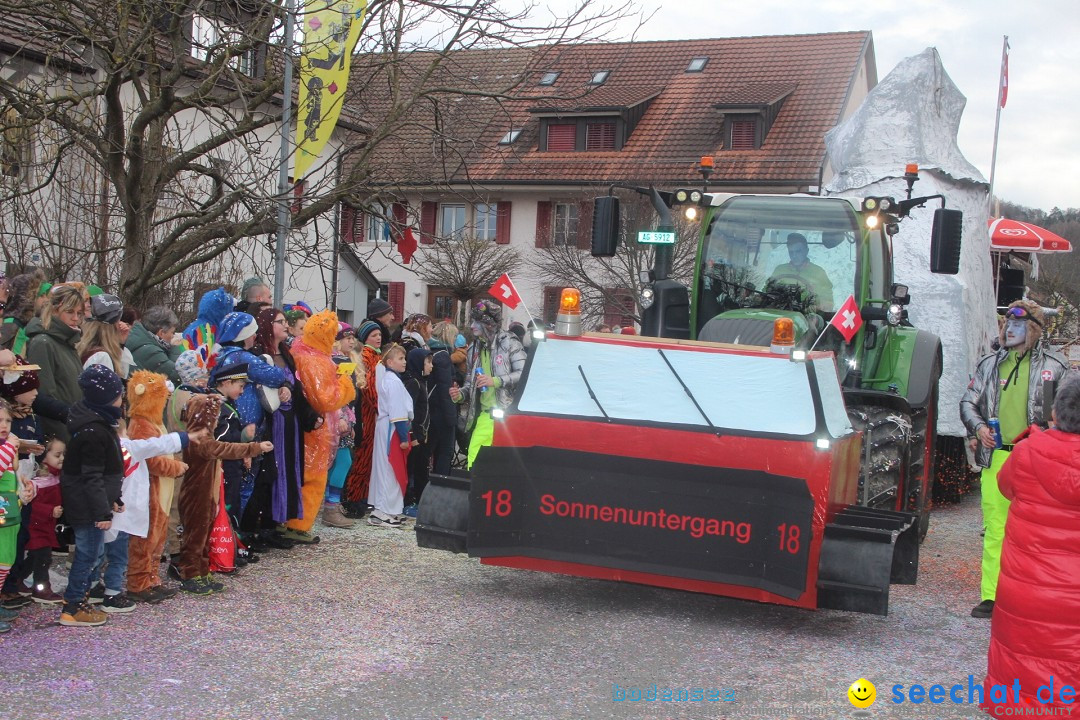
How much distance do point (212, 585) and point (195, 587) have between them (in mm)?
121

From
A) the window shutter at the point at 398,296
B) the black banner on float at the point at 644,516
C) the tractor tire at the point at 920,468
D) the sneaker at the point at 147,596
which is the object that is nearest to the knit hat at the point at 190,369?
the sneaker at the point at 147,596

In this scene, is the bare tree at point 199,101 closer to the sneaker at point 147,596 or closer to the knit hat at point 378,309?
the knit hat at point 378,309

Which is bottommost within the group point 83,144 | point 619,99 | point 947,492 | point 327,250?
point 947,492

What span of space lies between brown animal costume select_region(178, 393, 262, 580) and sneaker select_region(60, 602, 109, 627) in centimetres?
97

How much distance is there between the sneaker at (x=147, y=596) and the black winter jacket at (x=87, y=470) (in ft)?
2.66

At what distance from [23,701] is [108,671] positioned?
0.52m

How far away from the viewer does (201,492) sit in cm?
745

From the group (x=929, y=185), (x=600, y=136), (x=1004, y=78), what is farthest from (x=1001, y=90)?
(x=929, y=185)

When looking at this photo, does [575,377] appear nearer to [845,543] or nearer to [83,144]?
[845,543]

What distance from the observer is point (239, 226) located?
447 inches

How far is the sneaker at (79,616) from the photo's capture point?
6.28m

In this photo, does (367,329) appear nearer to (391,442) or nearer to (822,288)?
(391,442)

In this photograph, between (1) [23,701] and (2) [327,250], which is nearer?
(1) [23,701]

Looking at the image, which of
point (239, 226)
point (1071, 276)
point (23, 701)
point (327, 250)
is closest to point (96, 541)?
point (23, 701)
